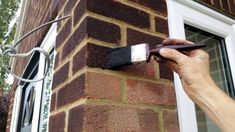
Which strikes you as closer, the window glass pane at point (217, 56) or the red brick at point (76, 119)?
the red brick at point (76, 119)

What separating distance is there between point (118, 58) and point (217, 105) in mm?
340

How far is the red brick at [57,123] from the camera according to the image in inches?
38.9

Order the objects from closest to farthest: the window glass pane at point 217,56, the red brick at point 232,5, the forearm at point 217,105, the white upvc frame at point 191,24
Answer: the forearm at point 217,105
the white upvc frame at point 191,24
the window glass pane at point 217,56
the red brick at point 232,5

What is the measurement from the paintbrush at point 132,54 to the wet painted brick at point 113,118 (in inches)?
5.8

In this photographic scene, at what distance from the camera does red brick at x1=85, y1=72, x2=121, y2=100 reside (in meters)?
0.83

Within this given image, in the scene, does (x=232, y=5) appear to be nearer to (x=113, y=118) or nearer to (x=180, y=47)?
(x=180, y=47)

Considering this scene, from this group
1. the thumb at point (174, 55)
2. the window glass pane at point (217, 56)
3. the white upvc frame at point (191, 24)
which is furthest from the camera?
the window glass pane at point (217, 56)

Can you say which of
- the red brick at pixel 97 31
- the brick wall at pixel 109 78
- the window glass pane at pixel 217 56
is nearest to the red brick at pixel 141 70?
the brick wall at pixel 109 78

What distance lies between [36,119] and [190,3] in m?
1.23

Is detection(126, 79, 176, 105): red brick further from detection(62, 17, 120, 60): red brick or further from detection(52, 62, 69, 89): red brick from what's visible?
detection(52, 62, 69, 89): red brick

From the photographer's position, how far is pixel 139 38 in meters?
1.02

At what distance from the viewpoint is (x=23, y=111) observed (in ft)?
9.82

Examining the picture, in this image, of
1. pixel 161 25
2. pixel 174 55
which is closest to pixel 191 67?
pixel 174 55

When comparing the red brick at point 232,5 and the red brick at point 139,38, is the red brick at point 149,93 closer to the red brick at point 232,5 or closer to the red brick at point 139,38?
the red brick at point 139,38
